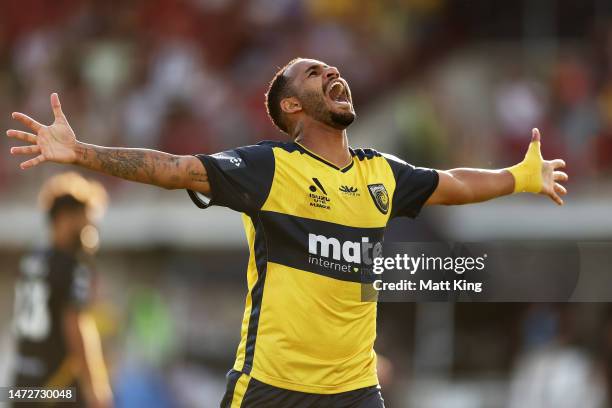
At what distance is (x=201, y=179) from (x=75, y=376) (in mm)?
3705

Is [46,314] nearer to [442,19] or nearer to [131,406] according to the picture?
[131,406]

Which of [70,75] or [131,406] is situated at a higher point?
[70,75]

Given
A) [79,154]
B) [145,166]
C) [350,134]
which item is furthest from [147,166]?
[350,134]

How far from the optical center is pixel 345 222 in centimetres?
532

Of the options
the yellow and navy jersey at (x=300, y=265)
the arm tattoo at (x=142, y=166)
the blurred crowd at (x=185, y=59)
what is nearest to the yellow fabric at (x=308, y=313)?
the yellow and navy jersey at (x=300, y=265)

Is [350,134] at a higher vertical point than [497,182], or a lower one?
higher

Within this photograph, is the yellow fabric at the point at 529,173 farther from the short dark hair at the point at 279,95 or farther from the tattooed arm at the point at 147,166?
the tattooed arm at the point at 147,166

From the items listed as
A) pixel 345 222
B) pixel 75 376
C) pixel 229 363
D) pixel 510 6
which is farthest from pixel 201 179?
pixel 510 6

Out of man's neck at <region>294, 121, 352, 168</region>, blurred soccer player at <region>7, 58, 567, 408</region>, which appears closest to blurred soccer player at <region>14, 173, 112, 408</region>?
blurred soccer player at <region>7, 58, 567, 408</region>

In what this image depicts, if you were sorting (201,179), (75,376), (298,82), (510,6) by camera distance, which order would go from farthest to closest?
(510,6)
(75,376)
(298,82)
(201,179)

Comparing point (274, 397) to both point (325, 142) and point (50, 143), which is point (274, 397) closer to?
point (325, 142)

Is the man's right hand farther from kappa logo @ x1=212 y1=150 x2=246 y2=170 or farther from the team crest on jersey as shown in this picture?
the team crest on jersey

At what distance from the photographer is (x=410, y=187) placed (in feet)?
18.7

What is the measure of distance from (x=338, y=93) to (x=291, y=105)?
23 cm
